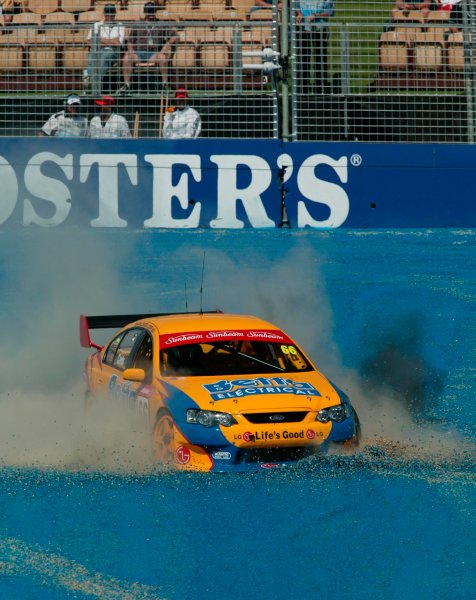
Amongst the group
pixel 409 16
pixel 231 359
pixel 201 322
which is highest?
pixel 409 16

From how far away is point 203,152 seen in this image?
14844mm

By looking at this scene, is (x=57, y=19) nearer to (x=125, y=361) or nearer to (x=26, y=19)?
(x=26, y=19)

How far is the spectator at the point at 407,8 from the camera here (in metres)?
15.2

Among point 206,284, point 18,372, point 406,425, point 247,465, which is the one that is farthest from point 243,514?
point 206,284

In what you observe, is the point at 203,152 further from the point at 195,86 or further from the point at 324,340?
the point at 324,340

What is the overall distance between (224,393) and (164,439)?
1.83ft

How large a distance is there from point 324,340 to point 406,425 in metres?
2.83

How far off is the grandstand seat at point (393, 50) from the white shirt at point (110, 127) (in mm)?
3759

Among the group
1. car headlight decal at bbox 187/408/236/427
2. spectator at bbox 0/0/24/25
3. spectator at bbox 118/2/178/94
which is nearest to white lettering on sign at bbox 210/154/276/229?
spectator at bbox 118/2/178/94

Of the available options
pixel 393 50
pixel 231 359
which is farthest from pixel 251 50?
pixel 231 359

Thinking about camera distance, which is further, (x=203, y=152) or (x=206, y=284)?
(x=203, y=152)

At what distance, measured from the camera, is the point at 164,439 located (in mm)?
7691

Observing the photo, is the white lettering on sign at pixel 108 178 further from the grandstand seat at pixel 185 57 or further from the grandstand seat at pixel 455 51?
the grandstand seat at pixel 455 51

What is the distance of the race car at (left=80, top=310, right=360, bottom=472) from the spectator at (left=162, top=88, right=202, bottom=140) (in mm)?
6120
